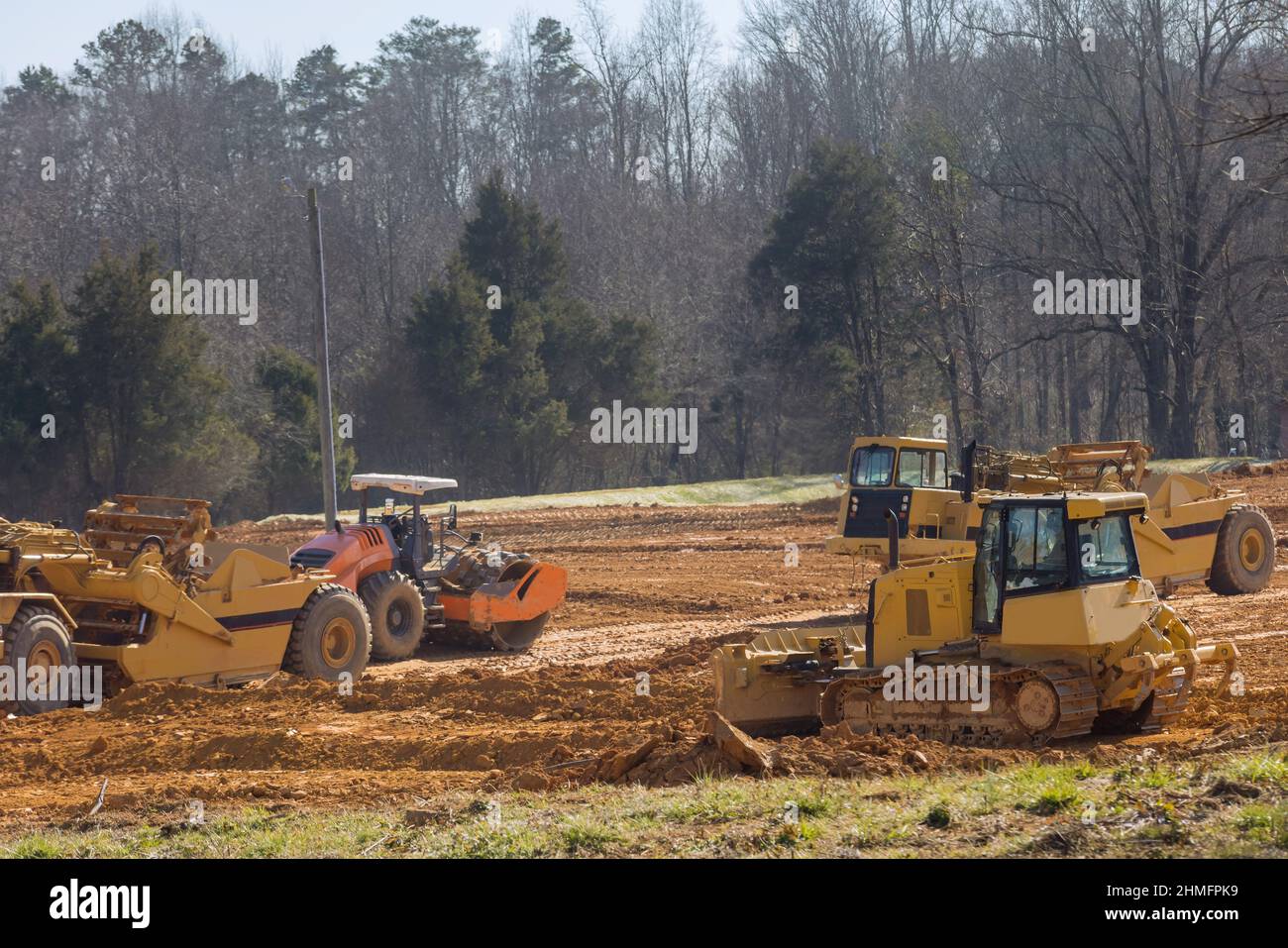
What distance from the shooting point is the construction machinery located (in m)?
16.7

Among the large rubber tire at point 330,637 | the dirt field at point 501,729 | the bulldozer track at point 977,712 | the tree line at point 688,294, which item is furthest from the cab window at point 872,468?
the tree line at point 688,294

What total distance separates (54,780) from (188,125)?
181ft

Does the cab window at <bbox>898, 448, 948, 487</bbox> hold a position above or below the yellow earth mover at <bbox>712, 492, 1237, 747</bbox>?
above

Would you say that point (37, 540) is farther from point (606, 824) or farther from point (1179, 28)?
point (1179, 28)

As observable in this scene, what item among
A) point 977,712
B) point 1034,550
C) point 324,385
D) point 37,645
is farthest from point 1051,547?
point 324,385

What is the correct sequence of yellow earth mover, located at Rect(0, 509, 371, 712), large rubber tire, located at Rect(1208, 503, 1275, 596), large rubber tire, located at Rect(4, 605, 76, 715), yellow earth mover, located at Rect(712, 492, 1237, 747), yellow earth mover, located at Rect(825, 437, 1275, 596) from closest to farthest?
yellow earth mover, located at Rect(712, 492, 1237, 747)
large rubber tire, located at Rect(4, 605, 76, 715)
yellow earth mover, located at Rect(0, 509, 371, 712)
yellow earth mover, located at Rect(825, 437, 1275, 596)
large rubber tire, located at Rect(1208, 503, 1275, 596)

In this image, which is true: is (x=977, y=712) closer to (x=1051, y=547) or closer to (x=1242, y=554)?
(x=1051, y=547)

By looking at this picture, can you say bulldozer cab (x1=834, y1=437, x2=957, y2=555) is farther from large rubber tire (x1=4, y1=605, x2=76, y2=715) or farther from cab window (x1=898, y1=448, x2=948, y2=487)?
large rubber tire (x1=4, y1=605, x2=76, y2=715)

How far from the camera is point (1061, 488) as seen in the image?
17.4 m

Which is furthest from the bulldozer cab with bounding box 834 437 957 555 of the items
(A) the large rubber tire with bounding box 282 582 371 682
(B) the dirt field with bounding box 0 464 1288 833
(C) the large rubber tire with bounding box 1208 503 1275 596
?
(A) the large rubber tire with bounding box 282 582 371 682

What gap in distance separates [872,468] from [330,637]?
795 cm

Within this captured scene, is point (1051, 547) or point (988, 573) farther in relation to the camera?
point (988, 573)

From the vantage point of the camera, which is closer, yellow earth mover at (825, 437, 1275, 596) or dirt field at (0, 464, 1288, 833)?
dirt field at (0, 464, 1288, 833)

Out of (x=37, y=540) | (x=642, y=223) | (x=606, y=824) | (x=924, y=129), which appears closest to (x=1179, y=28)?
(x=924, y=129)
